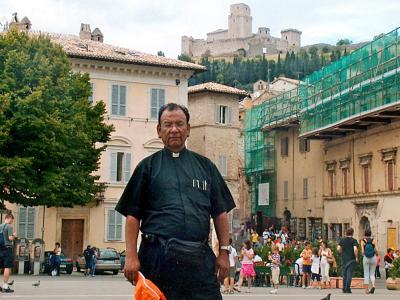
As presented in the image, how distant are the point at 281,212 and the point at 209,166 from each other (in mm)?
49133

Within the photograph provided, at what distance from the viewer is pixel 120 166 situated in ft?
141

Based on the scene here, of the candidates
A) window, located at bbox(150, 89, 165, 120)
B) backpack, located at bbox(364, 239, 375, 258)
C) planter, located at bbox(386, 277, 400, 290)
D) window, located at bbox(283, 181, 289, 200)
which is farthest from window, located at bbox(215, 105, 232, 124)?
backpack, located at bbox(364, 239, 375, 258)

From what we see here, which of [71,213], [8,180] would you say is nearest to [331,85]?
[71,213]

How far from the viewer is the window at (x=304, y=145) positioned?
50.7 m

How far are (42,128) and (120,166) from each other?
1284 cm

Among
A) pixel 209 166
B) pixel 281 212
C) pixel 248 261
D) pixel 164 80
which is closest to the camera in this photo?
pixel 209 166

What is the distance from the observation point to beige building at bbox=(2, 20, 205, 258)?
40250 millimetres

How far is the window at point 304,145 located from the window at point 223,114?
17.0 ft

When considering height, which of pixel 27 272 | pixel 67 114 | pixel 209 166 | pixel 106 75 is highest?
pixel 106 75

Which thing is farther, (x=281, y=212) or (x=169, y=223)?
(x=281, y=212)

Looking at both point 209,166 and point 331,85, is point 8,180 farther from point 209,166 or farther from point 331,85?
point 209,166

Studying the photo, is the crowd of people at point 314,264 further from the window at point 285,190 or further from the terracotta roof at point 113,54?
the window at point 285,190

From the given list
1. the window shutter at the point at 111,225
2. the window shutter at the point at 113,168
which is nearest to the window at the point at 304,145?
the window shutter at the point at 113,168

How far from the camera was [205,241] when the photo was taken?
5.25m
